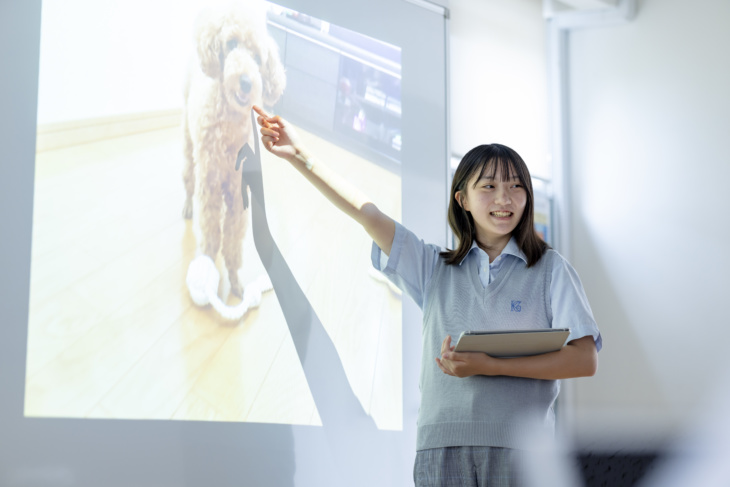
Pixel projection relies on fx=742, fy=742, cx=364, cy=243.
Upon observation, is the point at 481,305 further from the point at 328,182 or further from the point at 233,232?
the point at 233,232

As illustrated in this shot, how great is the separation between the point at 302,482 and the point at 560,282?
79 cm

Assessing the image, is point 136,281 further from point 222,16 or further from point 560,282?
point 560,282

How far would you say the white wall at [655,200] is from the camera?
10.7 feet

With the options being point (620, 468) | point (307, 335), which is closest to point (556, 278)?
point (307, 335)

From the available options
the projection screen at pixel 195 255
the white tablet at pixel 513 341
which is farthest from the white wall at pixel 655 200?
the white tablet at pixel 513 341

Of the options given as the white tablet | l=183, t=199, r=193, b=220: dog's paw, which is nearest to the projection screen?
l=183, t=199, r=193, b=220: dog's paw

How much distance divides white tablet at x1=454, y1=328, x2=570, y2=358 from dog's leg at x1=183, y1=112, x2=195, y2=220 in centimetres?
66

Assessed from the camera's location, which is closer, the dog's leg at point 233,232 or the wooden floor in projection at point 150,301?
the wooden floor in projection at point 150,301

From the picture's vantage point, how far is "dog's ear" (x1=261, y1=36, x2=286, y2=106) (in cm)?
184

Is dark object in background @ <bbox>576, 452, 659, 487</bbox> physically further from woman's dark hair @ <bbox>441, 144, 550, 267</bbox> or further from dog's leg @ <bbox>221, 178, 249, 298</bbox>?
dog's leg @ <bbox>221, 178, 249, 298</bbox>

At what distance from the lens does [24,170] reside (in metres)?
1.37

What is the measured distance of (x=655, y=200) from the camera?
340 cm

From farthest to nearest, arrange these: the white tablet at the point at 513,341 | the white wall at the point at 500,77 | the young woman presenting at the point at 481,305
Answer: the white wall at the point at 500,77 < the young woman presenting at the point at 481,305 < the white tablet at the point at 513,341

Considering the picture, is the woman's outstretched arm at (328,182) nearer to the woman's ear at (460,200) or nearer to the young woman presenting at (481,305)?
the young woman presenting at (481,305)
